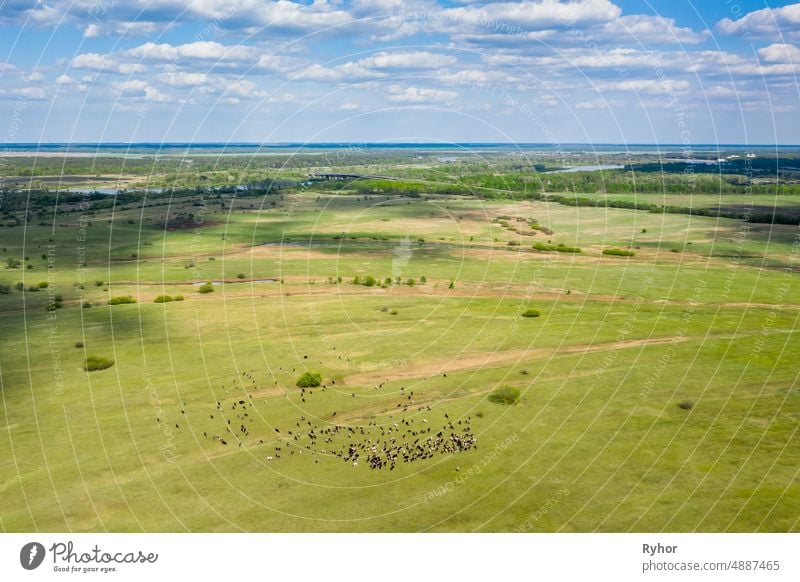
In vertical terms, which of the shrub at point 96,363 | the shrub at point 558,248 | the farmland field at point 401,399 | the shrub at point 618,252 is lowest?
the shrub at point 618,252

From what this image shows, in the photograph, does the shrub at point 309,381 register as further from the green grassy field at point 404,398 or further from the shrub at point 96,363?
the shrub at point 96,363

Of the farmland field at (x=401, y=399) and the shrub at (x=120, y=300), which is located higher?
the shrub at (x=120, y=300)

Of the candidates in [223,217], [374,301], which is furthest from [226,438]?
[223,217]

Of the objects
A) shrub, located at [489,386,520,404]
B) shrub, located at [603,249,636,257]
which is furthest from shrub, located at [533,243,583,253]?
shrub, located at [489,386,520,404]

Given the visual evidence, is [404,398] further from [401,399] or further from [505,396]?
[505,396]

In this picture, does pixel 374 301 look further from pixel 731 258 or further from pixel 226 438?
pixel 731 258

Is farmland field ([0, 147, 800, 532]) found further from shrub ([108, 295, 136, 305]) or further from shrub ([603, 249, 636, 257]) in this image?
shrub ([603, 249, 636, 257])

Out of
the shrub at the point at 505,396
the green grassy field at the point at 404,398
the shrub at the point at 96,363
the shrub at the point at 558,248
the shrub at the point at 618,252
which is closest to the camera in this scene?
the green grassy field at the point at 404,398

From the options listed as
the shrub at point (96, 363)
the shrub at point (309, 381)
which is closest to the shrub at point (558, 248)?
the shrub at point (309, 381)
